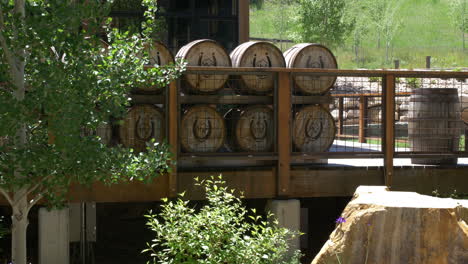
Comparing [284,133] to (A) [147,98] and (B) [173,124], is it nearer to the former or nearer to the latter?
(B) [173,124]

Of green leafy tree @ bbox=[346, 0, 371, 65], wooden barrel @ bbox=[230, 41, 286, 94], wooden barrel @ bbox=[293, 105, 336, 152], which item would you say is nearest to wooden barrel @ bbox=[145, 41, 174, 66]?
wooden barrel @ bbox=[230, 41, 286, 94]

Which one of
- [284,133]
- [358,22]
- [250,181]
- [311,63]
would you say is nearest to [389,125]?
[311,63]

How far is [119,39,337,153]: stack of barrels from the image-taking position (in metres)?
7.03

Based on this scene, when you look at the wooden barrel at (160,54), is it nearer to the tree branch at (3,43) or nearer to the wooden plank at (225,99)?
the wooden plank at (225,99)

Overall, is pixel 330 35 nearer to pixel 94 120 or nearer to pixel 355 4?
pixel 355 4

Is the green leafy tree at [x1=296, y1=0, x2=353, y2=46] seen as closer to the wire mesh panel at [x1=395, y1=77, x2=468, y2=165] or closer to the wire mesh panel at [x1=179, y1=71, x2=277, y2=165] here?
the wire mesh panel at [x1=395, y1=77, x2=468, y2=165]

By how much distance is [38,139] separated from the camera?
4.94 meters

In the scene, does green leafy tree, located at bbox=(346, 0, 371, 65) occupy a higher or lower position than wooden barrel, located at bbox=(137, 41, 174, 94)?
higher

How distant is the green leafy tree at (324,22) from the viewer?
39.6 metres

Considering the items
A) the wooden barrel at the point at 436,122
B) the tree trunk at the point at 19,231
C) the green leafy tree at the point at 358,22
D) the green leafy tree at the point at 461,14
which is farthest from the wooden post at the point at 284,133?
the green leafy tree at the point at 461,14

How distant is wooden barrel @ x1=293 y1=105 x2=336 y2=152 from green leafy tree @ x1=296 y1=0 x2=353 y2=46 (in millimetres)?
32542

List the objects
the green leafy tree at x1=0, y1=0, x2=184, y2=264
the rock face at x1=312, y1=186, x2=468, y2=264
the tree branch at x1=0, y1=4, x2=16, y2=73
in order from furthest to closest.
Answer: the rock face at x1=312, y1=186, x2=468, y2=264
the tree branch at x1=0, y1=4, x2=16, y2=73
the green leafy tree at x1=0, y1=0, x2=184, y2=264

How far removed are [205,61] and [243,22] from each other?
3630 millimetres

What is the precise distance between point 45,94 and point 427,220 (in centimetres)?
253
